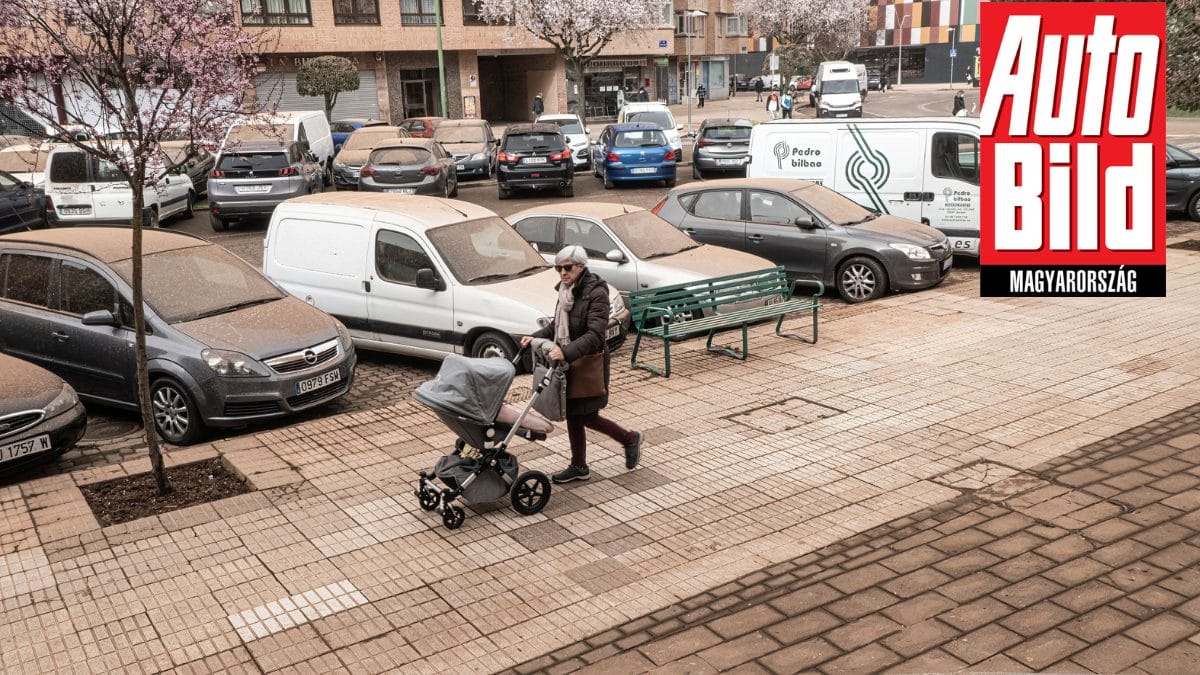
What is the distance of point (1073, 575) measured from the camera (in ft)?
19.2

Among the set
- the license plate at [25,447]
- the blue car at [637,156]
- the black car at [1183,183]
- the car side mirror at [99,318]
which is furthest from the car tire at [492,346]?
the blue car at [637,156]

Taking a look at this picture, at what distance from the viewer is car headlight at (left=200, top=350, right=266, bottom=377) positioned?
28.5 ft

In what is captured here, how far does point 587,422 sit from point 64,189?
48.3 ft

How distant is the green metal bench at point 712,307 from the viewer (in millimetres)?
10109

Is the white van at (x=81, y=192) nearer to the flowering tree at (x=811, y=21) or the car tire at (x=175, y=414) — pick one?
the car tire at (x=175, y=414)

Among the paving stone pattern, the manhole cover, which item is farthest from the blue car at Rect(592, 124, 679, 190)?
the manhole cover

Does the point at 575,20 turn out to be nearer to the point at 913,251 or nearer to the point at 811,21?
the point at 913,251

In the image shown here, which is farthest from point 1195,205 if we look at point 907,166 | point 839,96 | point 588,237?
point 839,96

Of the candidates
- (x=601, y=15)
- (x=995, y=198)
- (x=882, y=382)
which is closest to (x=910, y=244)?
(x=995, y=198)

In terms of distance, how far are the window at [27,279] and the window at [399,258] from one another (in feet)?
9.93

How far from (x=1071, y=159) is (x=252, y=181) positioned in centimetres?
1401

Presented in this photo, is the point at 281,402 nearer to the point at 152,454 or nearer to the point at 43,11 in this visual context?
the point at 152,454

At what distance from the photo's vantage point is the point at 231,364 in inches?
344

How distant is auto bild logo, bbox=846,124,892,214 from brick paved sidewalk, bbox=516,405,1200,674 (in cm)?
878
